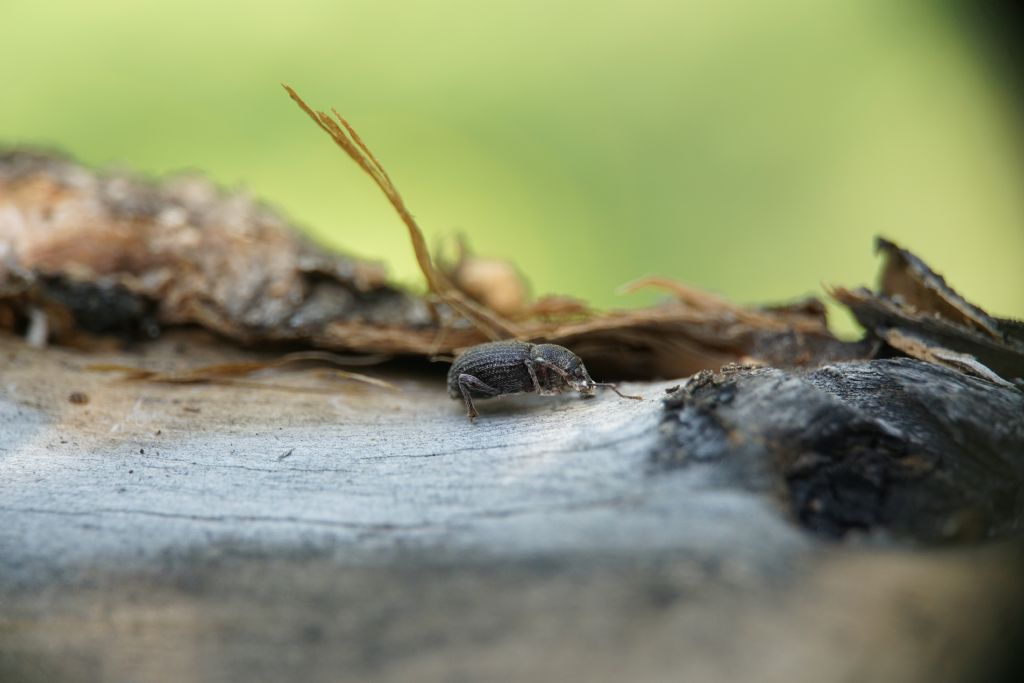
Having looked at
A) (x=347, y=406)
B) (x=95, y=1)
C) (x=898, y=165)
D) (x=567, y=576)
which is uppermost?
(x=898, y=165)

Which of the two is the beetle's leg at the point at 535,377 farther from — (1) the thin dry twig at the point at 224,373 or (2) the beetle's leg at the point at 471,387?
(1) the thin dry twig at the point at 224,373

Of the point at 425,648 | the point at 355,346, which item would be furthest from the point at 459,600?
the point at 355,346

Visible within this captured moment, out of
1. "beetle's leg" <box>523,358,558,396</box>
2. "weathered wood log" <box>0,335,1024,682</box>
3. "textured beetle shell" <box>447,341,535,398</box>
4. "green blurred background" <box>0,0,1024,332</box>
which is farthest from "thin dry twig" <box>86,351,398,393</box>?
"green blurred background" <box>0,0,1024,332</box>

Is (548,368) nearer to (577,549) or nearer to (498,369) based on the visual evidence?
(498,369)

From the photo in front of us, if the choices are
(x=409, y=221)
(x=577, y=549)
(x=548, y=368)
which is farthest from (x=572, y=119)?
(x=577, y=549)

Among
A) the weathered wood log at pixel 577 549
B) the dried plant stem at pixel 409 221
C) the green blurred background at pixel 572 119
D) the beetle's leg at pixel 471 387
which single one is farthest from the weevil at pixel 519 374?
the green blurred background at pixel 572 119

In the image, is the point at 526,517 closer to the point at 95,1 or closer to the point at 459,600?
the point at 459,600
